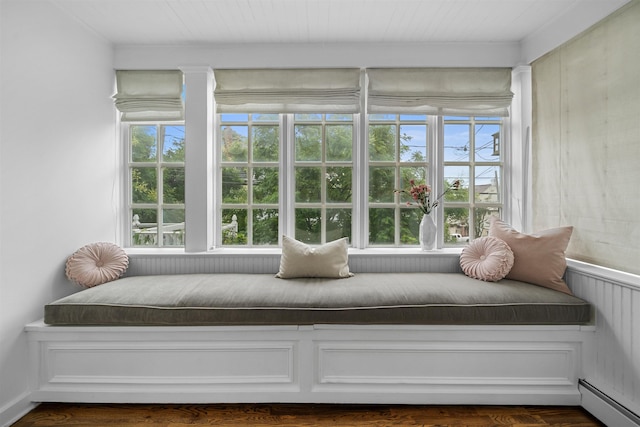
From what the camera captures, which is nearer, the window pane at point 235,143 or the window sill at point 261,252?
the window sill at point 261,252

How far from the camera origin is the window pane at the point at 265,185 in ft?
9.79

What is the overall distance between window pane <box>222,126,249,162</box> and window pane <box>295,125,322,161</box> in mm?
449

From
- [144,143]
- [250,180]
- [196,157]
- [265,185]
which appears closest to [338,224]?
[265,185]

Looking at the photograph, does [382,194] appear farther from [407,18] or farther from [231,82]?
[231,82]

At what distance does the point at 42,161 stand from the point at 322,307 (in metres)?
1.94

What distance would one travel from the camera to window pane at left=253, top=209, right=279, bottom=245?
299 cm

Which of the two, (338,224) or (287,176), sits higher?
(287,176)

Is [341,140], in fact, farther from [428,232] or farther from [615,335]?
[615,335]

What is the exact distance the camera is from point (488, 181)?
296 centimetres

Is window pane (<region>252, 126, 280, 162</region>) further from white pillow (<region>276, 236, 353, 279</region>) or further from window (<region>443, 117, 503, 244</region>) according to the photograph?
window (<region>443, 117, 503, 244</region>)

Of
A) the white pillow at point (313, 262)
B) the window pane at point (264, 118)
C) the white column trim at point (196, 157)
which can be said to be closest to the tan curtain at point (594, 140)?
the white pillow at point (313, 262)

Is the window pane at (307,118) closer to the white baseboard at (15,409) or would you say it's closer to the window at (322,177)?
the window at (322,177)

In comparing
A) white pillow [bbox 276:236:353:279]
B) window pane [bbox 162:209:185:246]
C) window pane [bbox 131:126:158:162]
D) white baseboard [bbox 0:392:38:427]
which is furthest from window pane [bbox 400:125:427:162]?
white baseboard [bbox 0:392:38:427]

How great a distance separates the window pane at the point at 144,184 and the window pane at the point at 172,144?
19cm
